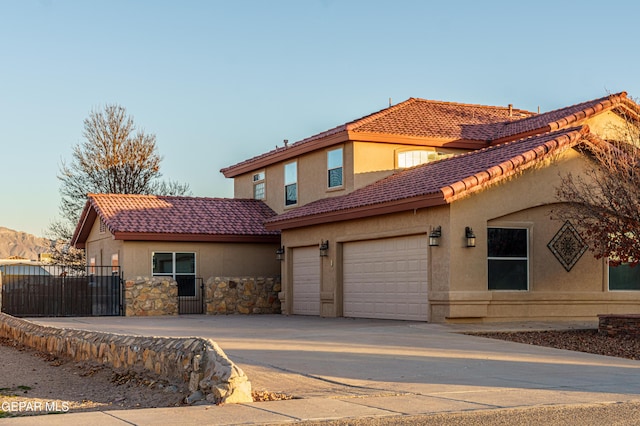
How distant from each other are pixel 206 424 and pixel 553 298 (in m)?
14.8

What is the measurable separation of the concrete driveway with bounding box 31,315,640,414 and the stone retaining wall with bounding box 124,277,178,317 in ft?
25.1

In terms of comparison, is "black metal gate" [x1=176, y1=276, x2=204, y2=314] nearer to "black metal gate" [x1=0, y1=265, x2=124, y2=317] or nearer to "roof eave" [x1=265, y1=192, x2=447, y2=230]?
"black metal gate" [x1=0, y1=265, x2=124, y2=317]

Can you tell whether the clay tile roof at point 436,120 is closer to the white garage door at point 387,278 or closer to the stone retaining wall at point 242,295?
the white garage door at point 387,278

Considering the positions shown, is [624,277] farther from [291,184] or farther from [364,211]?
[291,184]

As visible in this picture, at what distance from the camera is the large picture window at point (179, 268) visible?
3114cm

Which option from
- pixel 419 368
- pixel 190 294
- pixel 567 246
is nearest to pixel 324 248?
pixel 190 294

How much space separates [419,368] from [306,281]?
14990 mm

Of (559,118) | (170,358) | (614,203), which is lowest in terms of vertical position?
(170,358)

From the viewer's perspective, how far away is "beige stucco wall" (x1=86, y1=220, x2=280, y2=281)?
30641 mm

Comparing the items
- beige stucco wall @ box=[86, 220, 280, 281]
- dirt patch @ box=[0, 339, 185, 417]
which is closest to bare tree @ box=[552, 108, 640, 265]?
dirt patch @ box=[0, 339, 185, 417]

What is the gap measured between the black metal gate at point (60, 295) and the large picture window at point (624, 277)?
14859 mm

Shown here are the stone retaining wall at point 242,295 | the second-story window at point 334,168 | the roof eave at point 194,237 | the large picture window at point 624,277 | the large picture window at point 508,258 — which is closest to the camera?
the large picture window at point 508,258

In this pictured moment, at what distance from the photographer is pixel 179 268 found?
103 feet

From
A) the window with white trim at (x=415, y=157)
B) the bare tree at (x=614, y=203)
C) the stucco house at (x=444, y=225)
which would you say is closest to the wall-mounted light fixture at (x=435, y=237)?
the stucco house at (x=444, y=225)
